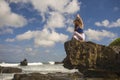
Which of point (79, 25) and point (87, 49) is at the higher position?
point (79, 25)

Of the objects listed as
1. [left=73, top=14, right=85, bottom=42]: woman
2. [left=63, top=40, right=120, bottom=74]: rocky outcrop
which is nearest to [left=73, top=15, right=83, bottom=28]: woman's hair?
[left=73, top=14, right=85, bottom=42]: woman

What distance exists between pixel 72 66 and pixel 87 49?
3.52 metres

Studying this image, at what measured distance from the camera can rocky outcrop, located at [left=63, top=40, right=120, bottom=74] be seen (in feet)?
133

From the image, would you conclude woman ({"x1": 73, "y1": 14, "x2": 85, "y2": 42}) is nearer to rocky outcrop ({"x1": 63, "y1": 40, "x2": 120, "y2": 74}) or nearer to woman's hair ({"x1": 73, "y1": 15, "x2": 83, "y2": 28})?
woman's hair ({"x1": 73, "y1": 15, "x2": 83, "y2": 28})

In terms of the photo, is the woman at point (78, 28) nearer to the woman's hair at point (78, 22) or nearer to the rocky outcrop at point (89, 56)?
the woman's hair at point (78, 22)

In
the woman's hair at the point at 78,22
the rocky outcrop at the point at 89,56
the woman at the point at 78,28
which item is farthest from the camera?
the rocky outcrop at the point at 89,56

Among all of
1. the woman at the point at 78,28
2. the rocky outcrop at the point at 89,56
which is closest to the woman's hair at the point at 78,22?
the woman at the point at 78,28

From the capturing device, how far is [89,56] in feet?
135

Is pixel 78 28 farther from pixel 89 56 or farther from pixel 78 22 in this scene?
pixel 89 56

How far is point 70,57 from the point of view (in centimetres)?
4172

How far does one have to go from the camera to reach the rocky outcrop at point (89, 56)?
1595 inches

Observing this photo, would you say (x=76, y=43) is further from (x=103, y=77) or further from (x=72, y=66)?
(x=103, y=77)

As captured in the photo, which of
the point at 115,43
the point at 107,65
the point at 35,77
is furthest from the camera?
the point at 115,43

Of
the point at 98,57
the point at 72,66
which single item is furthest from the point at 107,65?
the point at 72,66
